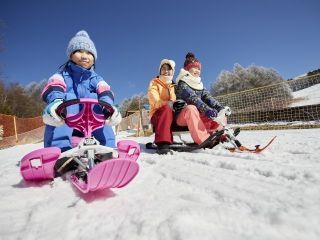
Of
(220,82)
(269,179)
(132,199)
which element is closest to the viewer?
(132,199)

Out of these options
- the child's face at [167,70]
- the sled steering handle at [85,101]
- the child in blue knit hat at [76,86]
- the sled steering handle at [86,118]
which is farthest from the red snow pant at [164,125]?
the sled steering handle at [86,118]

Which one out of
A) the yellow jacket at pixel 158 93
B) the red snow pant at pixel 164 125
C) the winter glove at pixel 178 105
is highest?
the yellow jacket at pixel 158 93

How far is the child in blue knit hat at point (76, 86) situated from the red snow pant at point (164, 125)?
0.96m

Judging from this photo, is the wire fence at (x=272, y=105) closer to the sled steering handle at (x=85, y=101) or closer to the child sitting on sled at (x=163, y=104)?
the child sitting on sled at (x=163, y=104)

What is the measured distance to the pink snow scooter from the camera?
1.68 m

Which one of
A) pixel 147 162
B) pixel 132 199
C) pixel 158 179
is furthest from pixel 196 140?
pixel 132 199

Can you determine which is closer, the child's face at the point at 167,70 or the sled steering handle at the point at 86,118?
the sled steering handle at the point at 86,118

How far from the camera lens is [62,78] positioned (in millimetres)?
2820

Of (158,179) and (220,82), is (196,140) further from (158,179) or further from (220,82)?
(220,82)

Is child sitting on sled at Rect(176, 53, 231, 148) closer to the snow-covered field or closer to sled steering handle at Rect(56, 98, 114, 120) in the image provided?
the snow-covered field

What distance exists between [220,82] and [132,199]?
41.5 metres

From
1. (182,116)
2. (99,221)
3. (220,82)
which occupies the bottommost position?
(99,221)

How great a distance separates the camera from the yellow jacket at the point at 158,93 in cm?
431

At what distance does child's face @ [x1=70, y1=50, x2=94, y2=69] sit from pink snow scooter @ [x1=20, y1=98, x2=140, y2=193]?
87cm
